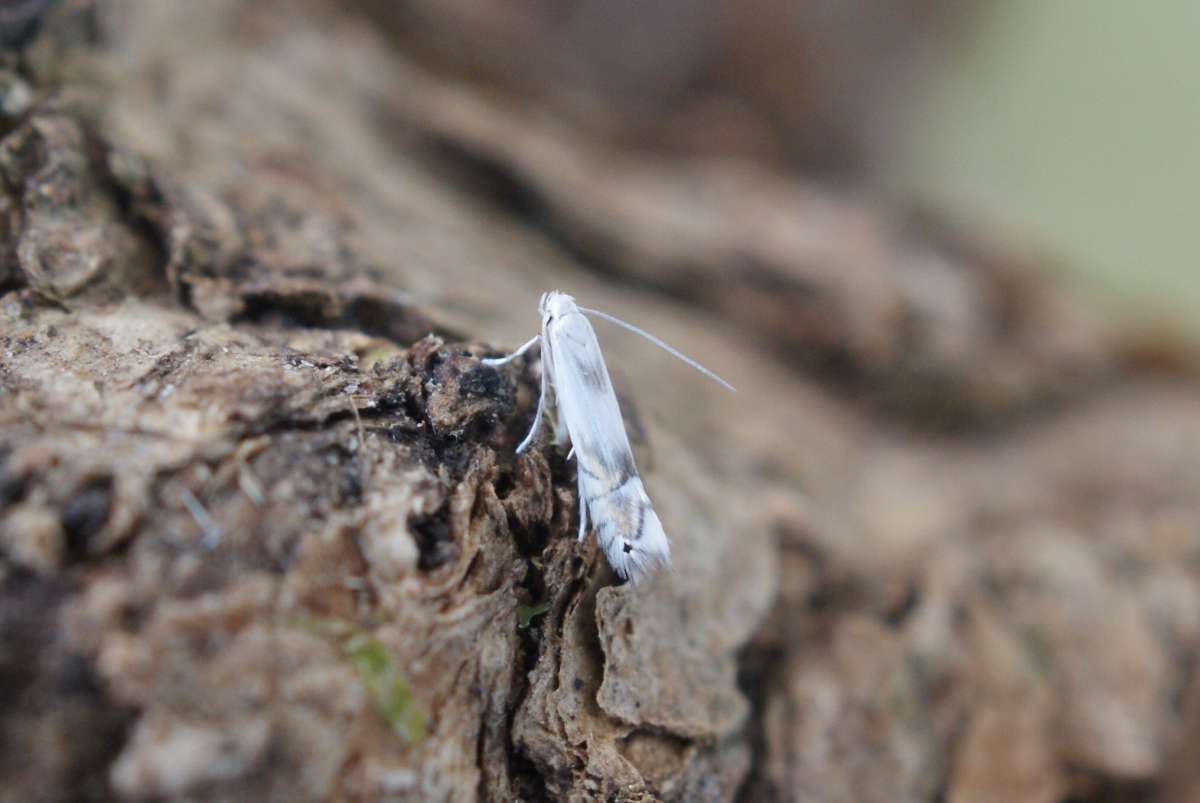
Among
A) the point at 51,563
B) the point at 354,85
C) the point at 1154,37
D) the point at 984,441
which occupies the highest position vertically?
the point at 1154,37

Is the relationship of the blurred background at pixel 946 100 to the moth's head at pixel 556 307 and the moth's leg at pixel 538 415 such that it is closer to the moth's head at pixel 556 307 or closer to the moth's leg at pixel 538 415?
the moth's head at pixel 556 307

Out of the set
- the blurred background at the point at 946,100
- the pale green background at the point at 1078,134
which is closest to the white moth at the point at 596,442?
the blurred background at the point at 946,100

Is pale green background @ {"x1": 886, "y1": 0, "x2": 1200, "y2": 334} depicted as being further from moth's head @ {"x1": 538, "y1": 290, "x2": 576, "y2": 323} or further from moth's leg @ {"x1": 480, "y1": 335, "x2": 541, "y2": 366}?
moth's leg @ {"x1": 480, "y1": 335, "x2": 541, "y2": 366}

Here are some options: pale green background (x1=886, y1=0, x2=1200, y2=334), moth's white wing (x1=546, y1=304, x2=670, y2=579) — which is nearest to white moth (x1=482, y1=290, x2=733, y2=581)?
moth's white wing (x1=546, y1=304, x2=670, y2=579)

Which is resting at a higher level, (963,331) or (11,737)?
(963,331)

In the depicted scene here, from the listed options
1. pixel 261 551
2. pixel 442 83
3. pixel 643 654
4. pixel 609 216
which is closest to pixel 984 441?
pixel 609 216

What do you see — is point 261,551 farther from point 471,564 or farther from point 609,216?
point 609,216

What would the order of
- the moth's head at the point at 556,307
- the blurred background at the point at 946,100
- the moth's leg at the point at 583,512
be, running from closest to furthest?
1. the moth's leg at the point at 583,512
2. the moth's head at the point at 556,307
3. the blurred background at the point at 946,100

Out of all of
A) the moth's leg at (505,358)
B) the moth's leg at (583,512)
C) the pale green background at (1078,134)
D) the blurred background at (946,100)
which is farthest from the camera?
the pale green background at (1078,134)
